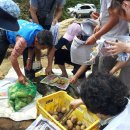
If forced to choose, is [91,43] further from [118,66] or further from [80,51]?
[118,66]

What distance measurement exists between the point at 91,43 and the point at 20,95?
1043 mm

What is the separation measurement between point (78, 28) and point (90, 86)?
2.15 metres

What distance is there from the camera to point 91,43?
153 inches

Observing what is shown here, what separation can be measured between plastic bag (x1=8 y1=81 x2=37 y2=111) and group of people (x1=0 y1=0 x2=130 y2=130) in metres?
0.10

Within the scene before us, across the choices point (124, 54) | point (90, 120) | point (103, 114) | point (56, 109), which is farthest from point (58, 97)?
point (103, 114)

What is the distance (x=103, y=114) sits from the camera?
220cm

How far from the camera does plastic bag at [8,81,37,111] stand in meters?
4.04

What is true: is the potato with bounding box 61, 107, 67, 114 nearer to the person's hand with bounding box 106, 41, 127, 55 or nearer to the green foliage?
the person's hand with bounding box 106, 41, 127, 55

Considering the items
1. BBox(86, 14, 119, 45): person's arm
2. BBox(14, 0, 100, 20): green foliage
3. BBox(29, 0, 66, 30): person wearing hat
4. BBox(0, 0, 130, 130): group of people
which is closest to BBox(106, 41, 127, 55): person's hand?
→ BBox(0, 0, 130, 130): group of people

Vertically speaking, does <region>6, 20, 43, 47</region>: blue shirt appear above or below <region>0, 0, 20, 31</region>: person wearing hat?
below

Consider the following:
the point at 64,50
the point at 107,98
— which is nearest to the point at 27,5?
the point at 64,50

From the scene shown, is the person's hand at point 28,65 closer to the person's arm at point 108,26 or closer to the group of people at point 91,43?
the group of people at point 91,43

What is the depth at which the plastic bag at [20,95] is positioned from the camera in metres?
4.04

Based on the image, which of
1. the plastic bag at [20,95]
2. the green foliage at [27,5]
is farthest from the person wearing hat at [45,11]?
the green foliage at [27,5]
